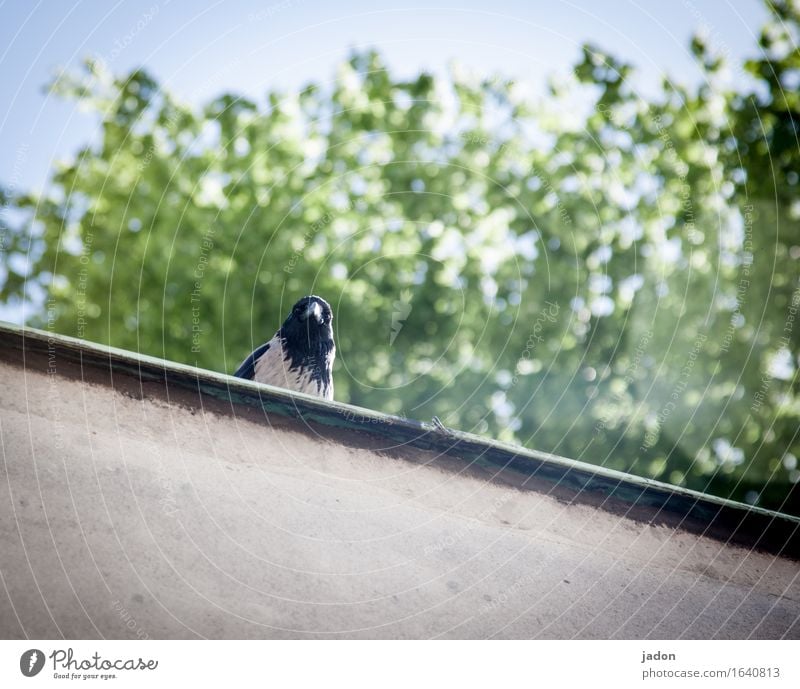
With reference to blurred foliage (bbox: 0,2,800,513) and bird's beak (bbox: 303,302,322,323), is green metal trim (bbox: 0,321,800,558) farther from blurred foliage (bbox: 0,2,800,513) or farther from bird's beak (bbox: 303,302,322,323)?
blurred foliage (bbox: 0,2,800,513)

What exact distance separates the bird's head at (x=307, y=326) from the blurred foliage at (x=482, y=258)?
7.36 ft

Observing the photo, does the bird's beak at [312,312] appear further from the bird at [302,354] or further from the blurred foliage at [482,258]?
the blurred foliage at [482,258]

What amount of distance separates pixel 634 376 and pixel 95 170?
418 centimetres

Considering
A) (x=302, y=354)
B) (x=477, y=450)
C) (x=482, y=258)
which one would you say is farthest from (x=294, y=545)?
(x=482, y=258)

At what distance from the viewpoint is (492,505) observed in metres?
1.55

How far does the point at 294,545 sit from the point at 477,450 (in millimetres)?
427

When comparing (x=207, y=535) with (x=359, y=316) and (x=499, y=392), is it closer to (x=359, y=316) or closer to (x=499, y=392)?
(x=359, y=316)

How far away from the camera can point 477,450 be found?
153cm

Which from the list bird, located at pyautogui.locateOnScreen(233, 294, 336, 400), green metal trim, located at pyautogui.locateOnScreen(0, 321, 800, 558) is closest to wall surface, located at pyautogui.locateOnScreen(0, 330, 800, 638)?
green metal trim, located at pyautogui.locateOnScreen(0, 321, 800, 558)

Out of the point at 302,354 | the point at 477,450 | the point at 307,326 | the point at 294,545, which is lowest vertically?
the point at 294,545

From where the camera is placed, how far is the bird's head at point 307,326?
2857mm

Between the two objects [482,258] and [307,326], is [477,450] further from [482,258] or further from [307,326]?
[482,258]

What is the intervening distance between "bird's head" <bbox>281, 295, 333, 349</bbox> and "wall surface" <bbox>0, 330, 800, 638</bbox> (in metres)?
1.37

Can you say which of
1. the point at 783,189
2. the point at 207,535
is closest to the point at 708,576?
the point at 207,535
